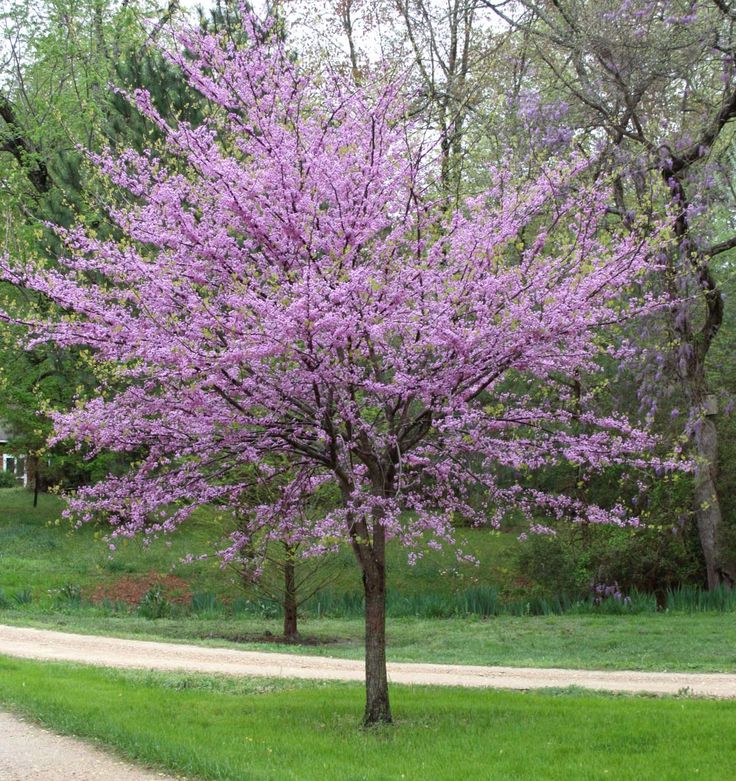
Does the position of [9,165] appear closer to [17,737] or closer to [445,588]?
[445,588]

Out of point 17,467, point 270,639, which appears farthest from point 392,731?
point 17,467

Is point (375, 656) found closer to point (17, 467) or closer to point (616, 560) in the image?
point (616, 560)

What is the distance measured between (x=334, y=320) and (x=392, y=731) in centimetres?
336

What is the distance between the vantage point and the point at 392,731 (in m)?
7.75

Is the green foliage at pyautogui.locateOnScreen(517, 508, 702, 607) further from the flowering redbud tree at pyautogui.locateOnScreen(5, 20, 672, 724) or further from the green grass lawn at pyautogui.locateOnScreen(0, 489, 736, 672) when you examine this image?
the flowering redbud tree at pyautogui.locateOnScreen(5, 20, 672, 724)

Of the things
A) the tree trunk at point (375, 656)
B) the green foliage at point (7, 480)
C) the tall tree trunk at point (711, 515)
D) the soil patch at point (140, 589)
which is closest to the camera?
the tree trunk at point (375, 656)

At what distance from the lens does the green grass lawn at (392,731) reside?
6453mm

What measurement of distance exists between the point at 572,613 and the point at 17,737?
1185 centimetres

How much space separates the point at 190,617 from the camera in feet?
59.5

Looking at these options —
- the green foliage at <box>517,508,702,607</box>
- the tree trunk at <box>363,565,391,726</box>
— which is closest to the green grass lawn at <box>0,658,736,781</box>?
the tree trunk at <box>363,565,391,726</box>

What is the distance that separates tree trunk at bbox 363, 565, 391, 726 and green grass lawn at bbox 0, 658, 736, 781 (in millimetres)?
181

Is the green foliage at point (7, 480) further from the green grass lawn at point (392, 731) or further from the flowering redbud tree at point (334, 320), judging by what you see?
the flowering redbud tree at point (334, 320)

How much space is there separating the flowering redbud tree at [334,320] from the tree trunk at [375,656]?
13 millimetres

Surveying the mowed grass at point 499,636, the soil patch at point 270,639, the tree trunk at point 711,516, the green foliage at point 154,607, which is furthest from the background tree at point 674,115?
the green foliage at point 154,607
